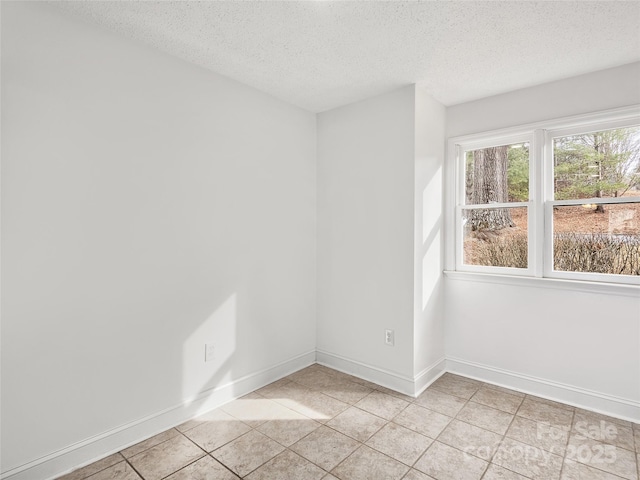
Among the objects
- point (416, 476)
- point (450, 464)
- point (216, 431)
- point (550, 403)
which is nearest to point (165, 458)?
point (216, 431)

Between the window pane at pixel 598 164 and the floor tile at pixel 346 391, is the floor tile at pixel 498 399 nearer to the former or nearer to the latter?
the floor tile at pixel 346 391

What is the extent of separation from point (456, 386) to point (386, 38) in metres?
2.66

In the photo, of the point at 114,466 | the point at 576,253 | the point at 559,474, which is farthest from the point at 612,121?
the point at 114,466

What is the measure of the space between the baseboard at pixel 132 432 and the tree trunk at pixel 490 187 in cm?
223

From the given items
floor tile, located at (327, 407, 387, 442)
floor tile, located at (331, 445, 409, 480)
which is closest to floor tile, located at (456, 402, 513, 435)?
floor tile, located at (327, 407, 387, 442)

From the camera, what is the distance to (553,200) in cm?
278

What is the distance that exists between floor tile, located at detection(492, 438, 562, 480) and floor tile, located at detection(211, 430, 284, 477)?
50.5 inches

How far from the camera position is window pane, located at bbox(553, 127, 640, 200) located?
8.20ft

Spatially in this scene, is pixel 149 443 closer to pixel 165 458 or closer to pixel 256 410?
pixel 165 458

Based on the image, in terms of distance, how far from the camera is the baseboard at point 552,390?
2412 millimetres

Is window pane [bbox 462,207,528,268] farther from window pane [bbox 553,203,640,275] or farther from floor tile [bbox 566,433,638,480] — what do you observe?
floor tile [bbox 566,433,638,480]

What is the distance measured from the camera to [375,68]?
2504 millimetres

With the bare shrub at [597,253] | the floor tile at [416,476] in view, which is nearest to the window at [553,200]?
the bare shrub at [597,253]

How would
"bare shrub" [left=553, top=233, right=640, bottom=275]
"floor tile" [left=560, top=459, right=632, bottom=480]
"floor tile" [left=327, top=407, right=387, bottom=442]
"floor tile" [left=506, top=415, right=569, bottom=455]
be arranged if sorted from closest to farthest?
1. "floor tile" [left=560, top=459, right=632, bottom=480]
2. "floor tile" [left=506, top=415, right=569, bottom=455]
3. "floor tile" [left=327, top=407, right=387, bottom=442]
4. "bare shrub" [left=553, top=233, right=640, bottom=275]
